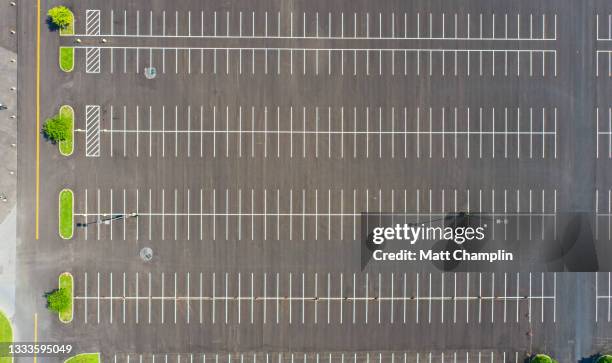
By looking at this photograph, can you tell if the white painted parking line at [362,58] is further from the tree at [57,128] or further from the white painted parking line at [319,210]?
the white painted parking line at [319,210]

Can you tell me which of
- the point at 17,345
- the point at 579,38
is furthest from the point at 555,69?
the point at 17,345

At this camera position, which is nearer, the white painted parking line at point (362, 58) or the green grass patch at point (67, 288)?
the green grass patch at point (67, 288)

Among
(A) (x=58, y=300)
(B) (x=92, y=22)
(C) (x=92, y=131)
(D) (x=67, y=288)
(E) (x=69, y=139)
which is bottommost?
(A) (x=58, y=300)

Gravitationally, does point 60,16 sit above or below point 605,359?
above

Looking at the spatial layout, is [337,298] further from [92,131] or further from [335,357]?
[92,131]

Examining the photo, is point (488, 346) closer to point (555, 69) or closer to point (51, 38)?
point (555, 69)

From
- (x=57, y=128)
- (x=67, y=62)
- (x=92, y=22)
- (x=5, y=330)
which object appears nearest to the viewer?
(x=57, y=128)

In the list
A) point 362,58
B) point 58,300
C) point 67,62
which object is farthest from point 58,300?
point 362,58

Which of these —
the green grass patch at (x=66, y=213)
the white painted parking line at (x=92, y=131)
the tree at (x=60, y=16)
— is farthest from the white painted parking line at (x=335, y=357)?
the tree at (x=60, y=16)
